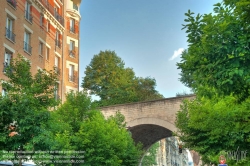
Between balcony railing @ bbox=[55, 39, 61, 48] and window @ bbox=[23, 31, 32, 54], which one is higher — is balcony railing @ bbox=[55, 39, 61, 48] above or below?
above

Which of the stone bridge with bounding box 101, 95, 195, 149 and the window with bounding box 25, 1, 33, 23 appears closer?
the window with bounding box 25, 1, 33, 23

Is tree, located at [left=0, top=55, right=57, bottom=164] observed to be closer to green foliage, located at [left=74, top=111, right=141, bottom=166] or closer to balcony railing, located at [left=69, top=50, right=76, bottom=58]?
green foliage, located at [left=74, top=111, right=141, bottom=166]

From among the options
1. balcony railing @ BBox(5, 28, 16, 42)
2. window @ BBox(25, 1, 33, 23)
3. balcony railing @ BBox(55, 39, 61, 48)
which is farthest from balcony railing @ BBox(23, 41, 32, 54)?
balcony railing @ BBox(55, 39, 61, 48)

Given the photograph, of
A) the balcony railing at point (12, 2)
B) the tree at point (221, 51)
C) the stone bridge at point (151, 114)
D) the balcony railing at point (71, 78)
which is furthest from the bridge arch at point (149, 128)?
the tree at point (221, 51)

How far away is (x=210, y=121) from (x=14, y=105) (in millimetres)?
9438

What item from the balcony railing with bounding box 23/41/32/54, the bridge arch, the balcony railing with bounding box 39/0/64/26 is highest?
the balcony railing with bounding box 39/0/64/26

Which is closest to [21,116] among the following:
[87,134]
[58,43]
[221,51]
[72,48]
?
[221,51]

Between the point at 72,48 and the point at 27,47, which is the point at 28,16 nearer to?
the point at 27,47

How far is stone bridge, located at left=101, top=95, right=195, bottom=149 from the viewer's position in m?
28.7

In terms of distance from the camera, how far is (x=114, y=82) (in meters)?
47.0

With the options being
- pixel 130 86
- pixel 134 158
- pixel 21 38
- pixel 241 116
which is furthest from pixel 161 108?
pixel 130 86

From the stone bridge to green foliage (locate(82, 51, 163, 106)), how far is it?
12863 mm

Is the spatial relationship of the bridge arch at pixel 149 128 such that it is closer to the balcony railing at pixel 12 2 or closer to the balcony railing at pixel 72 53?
the balcony railing at pixel 72 53

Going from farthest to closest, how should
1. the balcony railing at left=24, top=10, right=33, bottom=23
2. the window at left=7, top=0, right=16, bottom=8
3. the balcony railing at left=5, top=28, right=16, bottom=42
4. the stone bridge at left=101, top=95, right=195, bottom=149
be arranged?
the stone bridge at left=101, top=95, right=195, bottom=149 < the balcony railing at left=24, top=10, right=33, bottom=23 < the window at left=7, top=0, right=16, bottom=8 < the balcony railing at left=5, top=28, right=16, bottom=42
